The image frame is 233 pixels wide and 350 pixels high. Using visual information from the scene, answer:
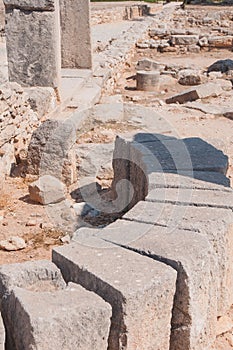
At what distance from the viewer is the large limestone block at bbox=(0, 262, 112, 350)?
2.56 metres

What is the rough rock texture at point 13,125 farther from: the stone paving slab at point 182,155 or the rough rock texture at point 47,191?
the stone paving slab at point 182,155

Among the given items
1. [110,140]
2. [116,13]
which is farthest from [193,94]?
[116,13]

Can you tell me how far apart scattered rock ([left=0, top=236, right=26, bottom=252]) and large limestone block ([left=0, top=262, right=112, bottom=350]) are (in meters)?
1.85

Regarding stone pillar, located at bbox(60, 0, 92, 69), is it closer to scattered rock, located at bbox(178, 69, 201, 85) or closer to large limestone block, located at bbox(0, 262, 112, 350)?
scattered rock, located at bbox(178, 69, 201, 85)

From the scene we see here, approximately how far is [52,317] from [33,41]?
704 centimetres

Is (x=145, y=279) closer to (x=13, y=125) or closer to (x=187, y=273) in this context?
(x=187, y=273)

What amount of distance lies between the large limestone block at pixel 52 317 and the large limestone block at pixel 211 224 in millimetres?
1067

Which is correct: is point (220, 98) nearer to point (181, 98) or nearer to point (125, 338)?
point (181, 98)

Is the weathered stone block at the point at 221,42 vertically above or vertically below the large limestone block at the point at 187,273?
above

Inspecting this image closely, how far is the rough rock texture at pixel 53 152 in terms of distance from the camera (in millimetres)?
6484

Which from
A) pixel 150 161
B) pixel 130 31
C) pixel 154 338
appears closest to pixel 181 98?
pixel 150 161

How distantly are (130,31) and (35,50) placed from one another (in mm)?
14018

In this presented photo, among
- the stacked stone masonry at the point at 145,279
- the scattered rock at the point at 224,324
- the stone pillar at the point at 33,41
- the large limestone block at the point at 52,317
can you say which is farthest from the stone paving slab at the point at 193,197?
the stone pillar at the point at 33,41

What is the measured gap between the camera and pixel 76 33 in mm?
11867
